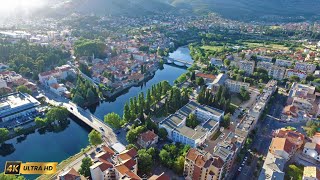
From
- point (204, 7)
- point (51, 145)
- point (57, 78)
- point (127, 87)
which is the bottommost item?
point (51, 145)

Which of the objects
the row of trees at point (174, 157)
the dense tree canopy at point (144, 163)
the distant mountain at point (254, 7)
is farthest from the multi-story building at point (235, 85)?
the distant mountain at point (254, 7)

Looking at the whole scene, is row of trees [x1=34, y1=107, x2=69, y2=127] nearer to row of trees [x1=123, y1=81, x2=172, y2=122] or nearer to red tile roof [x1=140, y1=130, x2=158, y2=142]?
row of trees [x1=123, y1=81, x2=172, y2=122]

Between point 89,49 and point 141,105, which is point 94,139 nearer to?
point 141,105

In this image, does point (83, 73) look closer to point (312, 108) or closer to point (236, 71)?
point (236, 71)

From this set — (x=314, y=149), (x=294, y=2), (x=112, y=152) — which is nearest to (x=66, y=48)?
(x=112, y=152)

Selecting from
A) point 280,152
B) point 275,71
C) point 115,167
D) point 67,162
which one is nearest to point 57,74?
point 67,162

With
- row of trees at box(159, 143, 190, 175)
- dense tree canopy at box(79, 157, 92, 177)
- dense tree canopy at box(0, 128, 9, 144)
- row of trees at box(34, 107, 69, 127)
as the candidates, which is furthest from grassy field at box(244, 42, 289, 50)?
dense tree canopy at box(0, 128, 9, 144)
